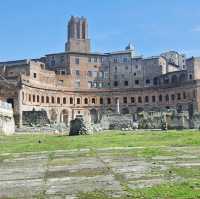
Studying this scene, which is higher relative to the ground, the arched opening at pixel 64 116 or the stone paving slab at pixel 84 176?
the arched opening at pixel 64 116

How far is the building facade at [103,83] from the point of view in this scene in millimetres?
87562

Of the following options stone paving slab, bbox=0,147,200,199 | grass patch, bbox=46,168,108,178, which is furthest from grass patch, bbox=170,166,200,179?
grass patch, bbox=46,168,108,178

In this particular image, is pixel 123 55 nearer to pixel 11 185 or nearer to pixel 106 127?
pixel 106 127

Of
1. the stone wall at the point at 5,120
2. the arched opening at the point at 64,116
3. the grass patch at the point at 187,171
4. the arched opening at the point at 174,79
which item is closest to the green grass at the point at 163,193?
the grass patch at the point at 187,171

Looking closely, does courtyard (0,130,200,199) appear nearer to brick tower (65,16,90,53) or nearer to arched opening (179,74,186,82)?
arched opening (179,74,186,82)

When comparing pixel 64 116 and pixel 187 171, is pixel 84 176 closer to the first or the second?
pixel 187 171

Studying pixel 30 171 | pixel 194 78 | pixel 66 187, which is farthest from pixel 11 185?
pixel 194 78

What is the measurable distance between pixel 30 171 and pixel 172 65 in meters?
100

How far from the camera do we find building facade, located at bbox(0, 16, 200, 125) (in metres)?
87.6

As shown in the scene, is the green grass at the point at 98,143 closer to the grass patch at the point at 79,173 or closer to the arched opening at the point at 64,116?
the grass patch at the point at 79,173

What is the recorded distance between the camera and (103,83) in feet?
332

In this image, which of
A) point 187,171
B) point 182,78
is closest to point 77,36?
point 182,78

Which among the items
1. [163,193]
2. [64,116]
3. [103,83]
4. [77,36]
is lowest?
[163,193]

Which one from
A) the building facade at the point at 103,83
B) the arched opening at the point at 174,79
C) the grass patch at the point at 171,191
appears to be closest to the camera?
the grass patch at the point at 171,191
